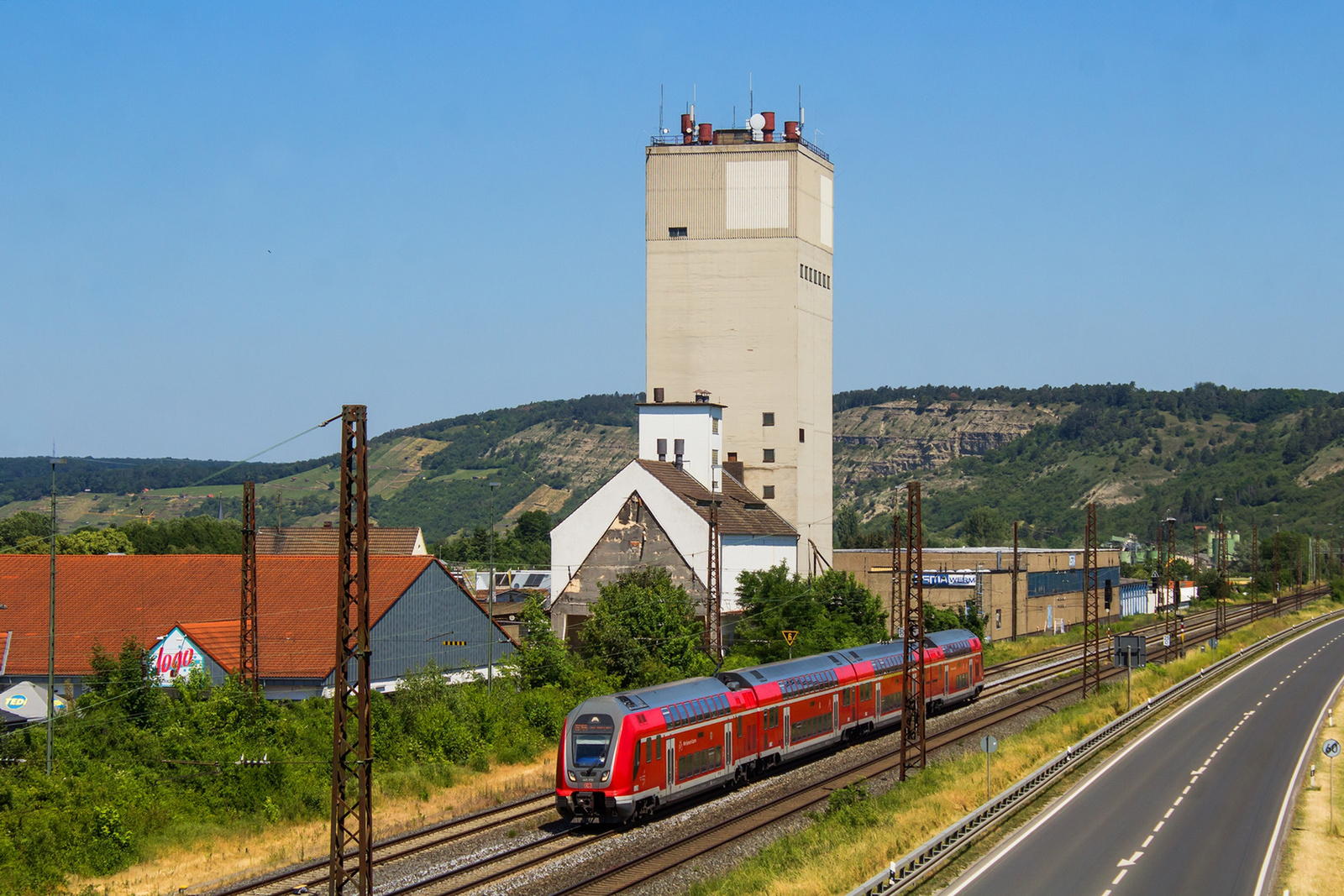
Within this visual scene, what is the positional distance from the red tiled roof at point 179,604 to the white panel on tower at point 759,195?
39105 millimetres

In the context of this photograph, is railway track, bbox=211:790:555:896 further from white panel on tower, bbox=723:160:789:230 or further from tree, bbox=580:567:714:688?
white panel on tower, bbox=723:160:789:230

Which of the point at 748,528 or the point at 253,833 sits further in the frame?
the point at 748,528

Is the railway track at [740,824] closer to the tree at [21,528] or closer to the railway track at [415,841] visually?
the railway track at [415,841]

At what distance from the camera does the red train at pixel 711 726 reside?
3531cm

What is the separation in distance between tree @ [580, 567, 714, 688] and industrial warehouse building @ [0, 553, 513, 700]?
537cm

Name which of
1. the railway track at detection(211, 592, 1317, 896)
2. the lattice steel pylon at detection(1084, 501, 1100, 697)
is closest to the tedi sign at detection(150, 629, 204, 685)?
the railway track at detection(211, 592, 1317, 896)

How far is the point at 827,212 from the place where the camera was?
101 metres

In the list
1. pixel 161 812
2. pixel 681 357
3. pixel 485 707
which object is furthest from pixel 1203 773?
pixel 681 357

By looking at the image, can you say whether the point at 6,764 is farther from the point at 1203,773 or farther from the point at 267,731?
the point at 1203,773

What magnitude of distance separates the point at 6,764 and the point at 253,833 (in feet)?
45.3

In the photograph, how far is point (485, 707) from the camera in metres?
51.4

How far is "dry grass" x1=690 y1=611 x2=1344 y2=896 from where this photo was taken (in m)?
28.2

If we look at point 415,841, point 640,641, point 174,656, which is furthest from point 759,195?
point 415,841

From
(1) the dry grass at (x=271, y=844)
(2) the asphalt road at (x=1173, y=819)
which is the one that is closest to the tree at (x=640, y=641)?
(1) the dry grass at (x=271, y=844)
